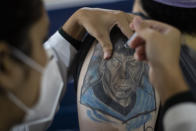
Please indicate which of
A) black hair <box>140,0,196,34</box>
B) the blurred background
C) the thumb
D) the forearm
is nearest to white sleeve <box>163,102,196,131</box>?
the forearm

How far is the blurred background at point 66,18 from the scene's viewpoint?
173 centimetres

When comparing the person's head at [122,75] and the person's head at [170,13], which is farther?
the person's head at [170,13]

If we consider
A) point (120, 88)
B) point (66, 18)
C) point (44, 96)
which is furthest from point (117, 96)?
point (66, 18)

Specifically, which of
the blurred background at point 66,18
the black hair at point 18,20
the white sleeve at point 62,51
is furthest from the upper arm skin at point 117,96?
the blurred background at point 66,18

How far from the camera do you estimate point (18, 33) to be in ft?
2.03

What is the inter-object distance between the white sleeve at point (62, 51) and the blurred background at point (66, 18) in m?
0.60

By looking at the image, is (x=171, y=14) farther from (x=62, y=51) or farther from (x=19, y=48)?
(x=19, y=48)

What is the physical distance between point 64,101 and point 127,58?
891 mm

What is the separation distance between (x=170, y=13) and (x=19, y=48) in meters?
0.73

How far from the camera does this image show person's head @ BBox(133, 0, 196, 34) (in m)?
1.09

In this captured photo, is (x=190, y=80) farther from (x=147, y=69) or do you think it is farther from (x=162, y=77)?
(x=162, y=77)

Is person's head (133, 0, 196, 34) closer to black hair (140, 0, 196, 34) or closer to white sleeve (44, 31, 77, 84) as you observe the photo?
black hair (140, 0, 196, 34)

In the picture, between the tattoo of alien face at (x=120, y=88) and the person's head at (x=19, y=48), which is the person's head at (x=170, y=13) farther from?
the person's head at (x=19, y=48)

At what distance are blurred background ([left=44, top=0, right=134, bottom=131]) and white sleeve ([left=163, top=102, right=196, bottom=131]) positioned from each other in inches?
42.3
